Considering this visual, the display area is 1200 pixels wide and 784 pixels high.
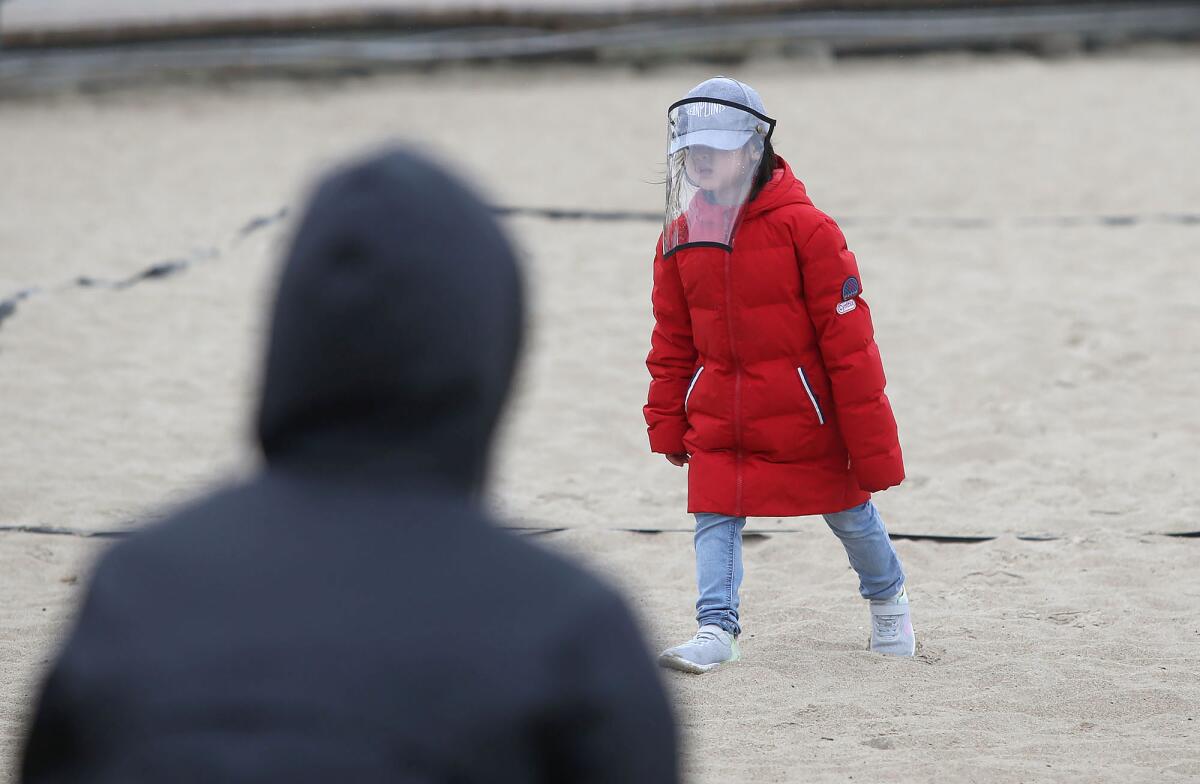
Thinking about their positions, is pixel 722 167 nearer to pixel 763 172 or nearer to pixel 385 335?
pixel 763 172

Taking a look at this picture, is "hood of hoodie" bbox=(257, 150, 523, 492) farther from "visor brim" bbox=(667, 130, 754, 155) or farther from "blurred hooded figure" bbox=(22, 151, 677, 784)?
"visor brim" bbox=(667, 130, 754, 155)

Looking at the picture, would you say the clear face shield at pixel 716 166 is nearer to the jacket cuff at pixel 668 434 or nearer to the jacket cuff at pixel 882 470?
the jacket cuff at pixel 668 434

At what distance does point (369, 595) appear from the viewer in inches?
43.7

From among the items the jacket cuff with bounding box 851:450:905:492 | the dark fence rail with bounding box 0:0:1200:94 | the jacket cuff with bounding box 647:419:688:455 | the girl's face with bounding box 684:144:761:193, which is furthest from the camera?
the dark fence rail with bounding box 0:0:1200:94

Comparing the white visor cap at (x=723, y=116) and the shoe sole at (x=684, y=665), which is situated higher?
the white visor cap at (x=723, y=116)

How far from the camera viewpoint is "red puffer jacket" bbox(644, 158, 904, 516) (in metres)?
3.49

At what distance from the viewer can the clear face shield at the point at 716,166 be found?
3.55 meters

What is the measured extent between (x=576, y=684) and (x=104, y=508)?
442 cm

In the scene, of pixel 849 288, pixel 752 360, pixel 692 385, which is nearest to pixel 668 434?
pixel 692 385

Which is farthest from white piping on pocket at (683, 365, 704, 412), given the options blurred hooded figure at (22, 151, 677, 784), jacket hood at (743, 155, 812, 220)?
blurred hooded figure at (22, 151, 677, 784)

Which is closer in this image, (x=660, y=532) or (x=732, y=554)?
(x=732, y=554)

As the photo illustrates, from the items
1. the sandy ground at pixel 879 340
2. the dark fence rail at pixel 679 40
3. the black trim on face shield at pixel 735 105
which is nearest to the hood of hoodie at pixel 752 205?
the black trim on face shield at pixel 735 105

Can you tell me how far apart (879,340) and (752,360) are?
3561 mm

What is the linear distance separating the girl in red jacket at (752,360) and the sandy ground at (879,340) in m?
0.36
